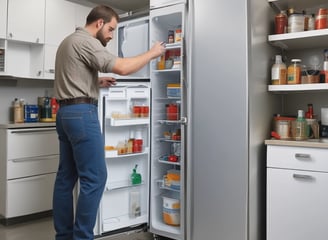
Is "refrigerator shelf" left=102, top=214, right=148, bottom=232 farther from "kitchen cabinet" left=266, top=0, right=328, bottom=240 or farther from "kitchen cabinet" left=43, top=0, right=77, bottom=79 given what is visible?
"kitchen cabinet" left=43, top=0, right=77, bottom=79

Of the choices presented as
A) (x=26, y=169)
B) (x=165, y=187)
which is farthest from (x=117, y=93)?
(x=26, y=169)

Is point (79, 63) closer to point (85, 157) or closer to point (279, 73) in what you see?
point (85, 157)

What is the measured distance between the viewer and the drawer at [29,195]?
2861mm

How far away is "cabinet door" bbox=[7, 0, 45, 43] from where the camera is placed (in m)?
3.05

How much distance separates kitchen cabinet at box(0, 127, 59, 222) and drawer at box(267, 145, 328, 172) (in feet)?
6.71

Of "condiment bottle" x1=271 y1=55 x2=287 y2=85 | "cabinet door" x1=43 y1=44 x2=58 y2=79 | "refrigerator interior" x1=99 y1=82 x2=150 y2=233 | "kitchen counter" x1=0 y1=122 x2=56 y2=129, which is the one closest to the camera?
"condiment bottle" x1=271 y1=55 x2=287 y2=85

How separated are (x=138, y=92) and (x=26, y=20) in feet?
4.93

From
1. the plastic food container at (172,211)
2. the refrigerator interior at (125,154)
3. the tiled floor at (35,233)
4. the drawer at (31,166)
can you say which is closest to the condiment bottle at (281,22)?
the refrigerator interior at (125,154)

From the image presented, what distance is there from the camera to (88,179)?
1849mm

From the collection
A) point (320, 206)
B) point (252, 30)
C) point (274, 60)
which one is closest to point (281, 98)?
point (274, 60)

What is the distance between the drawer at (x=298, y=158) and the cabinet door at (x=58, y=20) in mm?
2446

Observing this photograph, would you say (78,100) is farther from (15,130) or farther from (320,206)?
(320,206)

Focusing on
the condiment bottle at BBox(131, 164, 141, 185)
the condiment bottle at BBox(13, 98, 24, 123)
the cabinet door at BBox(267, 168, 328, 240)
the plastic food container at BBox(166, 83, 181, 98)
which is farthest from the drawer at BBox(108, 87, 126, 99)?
the condiment bottle at BBox(13, 98, 24, 123)

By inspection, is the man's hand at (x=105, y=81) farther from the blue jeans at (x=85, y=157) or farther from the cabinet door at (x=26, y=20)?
→ the cabinet door at (x=26, y=20)
